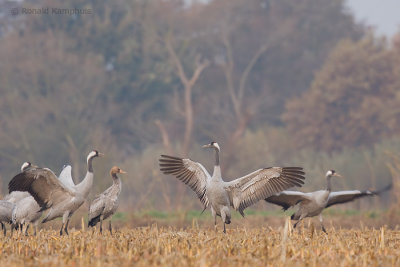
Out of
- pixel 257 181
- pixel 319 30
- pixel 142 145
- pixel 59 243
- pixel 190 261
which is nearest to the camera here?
pixel 190 261

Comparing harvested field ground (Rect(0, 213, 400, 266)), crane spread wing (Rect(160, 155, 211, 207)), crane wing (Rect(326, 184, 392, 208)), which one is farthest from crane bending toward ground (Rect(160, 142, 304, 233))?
harvested field ground (Rect(0, 213, 400, 266))

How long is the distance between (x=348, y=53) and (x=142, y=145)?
11.5m

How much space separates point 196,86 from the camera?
42344 millimetres

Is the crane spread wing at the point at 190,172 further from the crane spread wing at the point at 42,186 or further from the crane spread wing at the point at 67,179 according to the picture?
the crane spread wing at the point at 42,186

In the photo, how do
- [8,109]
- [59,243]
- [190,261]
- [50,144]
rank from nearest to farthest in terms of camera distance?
1. [190,261]
2. [59,243]
3. [50,144]
4. [8,109]

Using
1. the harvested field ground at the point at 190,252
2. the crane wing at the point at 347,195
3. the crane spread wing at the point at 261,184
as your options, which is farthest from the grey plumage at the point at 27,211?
the crane wing at the point at 347,195

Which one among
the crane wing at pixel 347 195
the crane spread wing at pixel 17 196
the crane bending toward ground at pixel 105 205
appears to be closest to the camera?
the crane bending toward ground at pixel 105 205

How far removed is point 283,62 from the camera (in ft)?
148

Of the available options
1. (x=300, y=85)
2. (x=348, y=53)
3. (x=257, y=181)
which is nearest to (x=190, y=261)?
(x=257, y=181)

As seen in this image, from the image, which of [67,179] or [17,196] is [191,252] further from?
[17,196]

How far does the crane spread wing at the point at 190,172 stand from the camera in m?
12.4

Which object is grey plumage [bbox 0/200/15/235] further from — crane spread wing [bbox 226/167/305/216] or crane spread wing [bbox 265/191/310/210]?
crane spread wing [bbox 265/191/310/210]

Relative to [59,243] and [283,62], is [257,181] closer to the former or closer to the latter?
[59,243]

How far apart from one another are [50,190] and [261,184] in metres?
3.03
